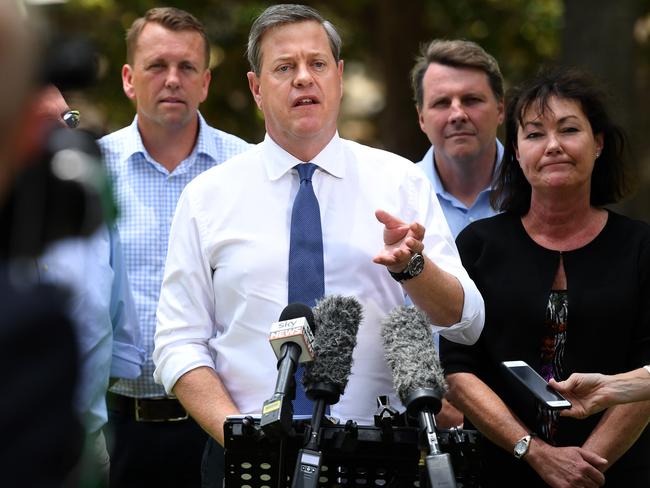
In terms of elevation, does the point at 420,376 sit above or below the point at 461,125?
below

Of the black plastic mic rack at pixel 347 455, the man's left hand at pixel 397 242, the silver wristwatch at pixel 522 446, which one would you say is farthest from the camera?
the silver wristwatch at pixel 522 446

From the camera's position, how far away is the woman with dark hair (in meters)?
4.34

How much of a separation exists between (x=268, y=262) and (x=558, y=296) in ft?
3.80

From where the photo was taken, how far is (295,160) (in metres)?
4.37

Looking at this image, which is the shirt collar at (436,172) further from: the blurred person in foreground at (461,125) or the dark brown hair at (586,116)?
the dark brown hair at (586,116)

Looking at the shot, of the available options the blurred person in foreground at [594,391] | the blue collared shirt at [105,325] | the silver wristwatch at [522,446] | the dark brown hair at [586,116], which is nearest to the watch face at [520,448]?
the silver wristwatch at [522,446]

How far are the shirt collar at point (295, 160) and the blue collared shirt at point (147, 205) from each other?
1.11 m

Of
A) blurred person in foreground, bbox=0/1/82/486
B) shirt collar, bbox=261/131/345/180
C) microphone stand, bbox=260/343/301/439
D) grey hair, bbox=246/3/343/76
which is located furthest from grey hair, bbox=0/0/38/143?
grey hair, bbox=246/3/343/76

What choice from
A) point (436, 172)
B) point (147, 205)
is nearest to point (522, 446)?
point (436, 172)

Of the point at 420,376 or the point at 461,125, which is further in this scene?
the point at 461,125

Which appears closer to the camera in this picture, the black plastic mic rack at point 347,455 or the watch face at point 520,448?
the black plastic mic rack at point 347,455

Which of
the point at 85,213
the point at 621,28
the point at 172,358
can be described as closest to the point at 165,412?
the point at 172,358

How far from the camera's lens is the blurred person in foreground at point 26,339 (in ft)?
4.73

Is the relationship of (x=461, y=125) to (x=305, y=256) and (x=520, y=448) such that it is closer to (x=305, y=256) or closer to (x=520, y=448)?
(x=305, y=256)
